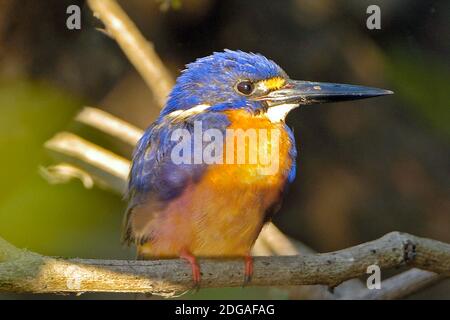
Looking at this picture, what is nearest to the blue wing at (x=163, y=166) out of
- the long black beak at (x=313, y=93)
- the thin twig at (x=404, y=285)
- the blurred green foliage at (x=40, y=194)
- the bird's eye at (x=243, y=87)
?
the bird's eye at (x=243, y=87)

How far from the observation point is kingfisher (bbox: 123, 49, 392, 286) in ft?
8.24

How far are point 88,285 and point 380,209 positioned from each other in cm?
253

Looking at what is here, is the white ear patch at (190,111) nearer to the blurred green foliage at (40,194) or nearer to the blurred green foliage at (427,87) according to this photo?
the blurred green foliage at (40,194)

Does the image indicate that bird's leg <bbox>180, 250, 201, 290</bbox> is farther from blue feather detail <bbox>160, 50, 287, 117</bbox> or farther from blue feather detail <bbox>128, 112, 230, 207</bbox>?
blue feather detail <bbox>160, 50, 287, 117</bbox>

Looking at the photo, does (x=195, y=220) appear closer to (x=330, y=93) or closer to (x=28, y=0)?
(x=330, y=93)

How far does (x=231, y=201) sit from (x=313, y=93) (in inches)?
21.5

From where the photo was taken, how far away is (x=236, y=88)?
269 centimetres

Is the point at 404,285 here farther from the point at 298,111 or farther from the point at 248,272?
the point at 298,111

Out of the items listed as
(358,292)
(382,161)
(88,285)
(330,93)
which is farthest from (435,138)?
(88,285)

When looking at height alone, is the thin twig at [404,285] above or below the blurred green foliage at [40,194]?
below

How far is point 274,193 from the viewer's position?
102 inches

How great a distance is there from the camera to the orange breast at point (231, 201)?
2.51 m

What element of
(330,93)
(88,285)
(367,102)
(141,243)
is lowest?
(88,285)

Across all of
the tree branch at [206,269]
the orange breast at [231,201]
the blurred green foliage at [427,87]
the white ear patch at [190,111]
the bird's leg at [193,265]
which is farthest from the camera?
the blurred green foliage at [427,87]
